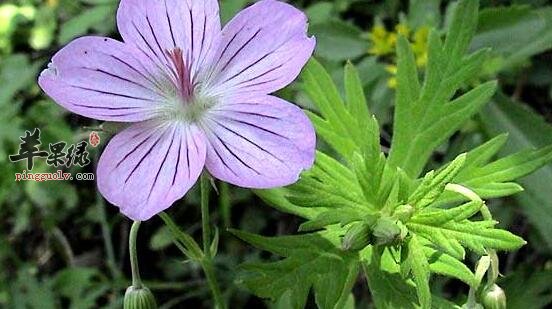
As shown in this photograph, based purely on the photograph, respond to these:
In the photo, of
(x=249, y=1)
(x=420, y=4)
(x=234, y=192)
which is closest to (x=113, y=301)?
(x=234, y=192)

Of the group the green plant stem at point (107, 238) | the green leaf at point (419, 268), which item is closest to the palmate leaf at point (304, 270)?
the green leaf at point (419, 268)

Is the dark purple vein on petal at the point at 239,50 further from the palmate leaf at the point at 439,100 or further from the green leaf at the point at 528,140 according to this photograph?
the green leaf at the point at 528,140

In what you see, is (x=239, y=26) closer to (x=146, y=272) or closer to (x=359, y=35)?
(x=359, y=35)

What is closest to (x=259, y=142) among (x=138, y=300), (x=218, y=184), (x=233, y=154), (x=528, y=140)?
(x=233, y=154)

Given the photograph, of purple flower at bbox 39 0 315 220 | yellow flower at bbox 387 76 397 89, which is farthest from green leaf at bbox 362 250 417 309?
yellow flower at bbox 387 76 397 89

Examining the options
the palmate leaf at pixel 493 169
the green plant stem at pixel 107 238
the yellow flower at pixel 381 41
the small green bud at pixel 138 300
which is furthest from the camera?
the green plant stem at pixel 107 238

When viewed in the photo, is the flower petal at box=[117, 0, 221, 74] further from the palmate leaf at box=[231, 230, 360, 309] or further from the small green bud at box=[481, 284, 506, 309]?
the small green bud at box=[481, 284, 506, 309]
